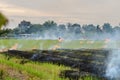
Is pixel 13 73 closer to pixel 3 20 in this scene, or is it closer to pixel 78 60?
pixel 3 20

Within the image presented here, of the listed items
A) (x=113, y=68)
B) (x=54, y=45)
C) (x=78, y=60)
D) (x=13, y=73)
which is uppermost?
(x=54, y=45)

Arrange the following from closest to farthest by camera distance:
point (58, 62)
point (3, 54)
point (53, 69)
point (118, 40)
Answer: point (53, 69), point (58, 62), point (3, 54), point (118, 40)

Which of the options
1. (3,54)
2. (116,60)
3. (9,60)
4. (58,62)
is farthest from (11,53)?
(116,60)

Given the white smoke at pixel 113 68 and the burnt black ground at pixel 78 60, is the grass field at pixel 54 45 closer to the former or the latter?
the burnt black ground at pixel 78 60

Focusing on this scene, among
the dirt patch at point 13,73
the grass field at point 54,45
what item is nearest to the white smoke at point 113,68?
the dirt patch at point 13,73

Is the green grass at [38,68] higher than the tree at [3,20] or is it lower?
lower

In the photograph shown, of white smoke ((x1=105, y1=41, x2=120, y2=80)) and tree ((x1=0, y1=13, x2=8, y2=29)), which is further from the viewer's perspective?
white smoke ((x1=105, y1=41, x2=120, y2=80))

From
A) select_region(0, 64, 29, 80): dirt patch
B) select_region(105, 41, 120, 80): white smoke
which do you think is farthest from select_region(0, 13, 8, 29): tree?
Result: select_region(105, 41, 120, 80): white smoke

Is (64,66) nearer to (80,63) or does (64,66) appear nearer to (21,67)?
(80,63)

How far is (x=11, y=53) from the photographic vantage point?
28391 millimetres

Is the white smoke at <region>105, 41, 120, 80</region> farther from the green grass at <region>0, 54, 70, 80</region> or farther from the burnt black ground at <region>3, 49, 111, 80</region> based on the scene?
the green grass at <region>0, 54, 70, 80</region>

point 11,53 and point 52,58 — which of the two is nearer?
point 52,58

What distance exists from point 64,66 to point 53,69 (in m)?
0.97

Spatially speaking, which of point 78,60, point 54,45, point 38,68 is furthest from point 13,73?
point 54,45
